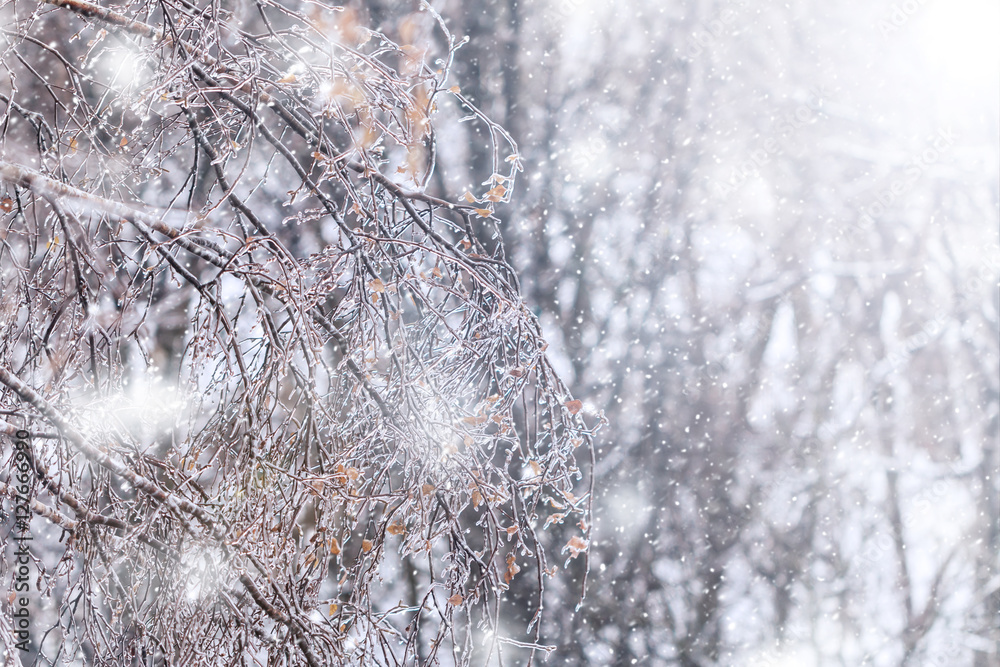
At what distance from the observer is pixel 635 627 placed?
5.21m

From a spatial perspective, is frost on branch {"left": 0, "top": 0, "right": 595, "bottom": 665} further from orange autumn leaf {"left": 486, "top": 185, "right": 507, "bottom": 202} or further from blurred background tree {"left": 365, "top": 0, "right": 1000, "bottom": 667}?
blurred background tree {"left": 365, "top": 0, "right": 1000, "bottom": 667}

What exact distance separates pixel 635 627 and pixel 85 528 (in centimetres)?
476

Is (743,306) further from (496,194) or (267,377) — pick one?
(267,377)

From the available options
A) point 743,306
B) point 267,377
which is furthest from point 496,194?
point 743,306

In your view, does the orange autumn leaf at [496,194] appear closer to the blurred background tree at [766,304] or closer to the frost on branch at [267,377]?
the frost on branch at [267,377]
